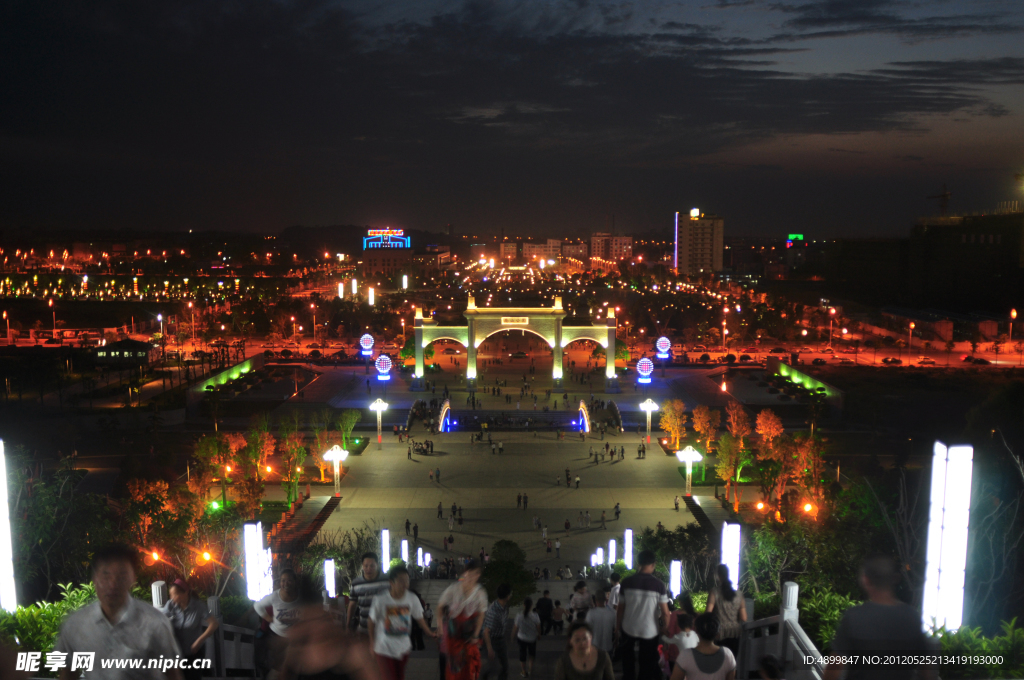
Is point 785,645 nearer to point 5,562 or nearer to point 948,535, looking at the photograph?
point 948,535

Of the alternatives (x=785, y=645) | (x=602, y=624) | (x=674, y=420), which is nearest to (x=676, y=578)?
(x=785, y=645)

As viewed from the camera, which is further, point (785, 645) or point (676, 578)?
point (676, 578)

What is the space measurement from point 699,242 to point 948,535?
139 meters

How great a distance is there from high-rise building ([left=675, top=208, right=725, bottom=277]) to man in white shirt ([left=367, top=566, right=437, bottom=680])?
456 feet

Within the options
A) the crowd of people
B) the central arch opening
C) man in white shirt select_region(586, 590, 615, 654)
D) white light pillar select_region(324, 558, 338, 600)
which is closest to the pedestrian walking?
the crowd of people

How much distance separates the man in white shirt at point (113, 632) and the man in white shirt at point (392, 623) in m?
1.59

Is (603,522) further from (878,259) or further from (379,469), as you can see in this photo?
(878,259)

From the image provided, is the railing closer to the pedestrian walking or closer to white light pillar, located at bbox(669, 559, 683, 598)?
the pedestrian walking

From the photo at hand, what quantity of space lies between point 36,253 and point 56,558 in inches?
5655

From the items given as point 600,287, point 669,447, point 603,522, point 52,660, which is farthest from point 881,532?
point 600,287

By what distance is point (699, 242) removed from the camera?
142625 millimetres

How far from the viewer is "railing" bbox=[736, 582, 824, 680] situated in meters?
6.90

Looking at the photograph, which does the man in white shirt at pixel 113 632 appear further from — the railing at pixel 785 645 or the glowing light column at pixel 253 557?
the glowing light column at pixel 253 557

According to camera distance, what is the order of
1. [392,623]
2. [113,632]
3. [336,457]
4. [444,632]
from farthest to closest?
[336,457], [444,632], [392,623], [113,632]
